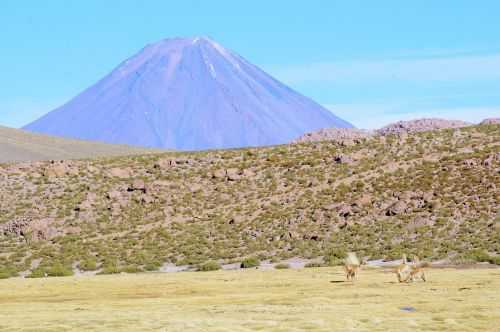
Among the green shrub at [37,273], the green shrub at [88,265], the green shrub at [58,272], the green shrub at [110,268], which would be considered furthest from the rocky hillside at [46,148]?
the green shrub at [58,272]

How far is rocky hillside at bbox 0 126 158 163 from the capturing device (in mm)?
150125

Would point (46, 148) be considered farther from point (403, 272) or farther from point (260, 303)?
point (260, 303)

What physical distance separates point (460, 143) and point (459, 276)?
45.5 metres

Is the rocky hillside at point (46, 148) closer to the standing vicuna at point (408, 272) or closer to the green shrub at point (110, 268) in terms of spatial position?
the green shrub at point (110, 268)

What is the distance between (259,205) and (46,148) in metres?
97.3

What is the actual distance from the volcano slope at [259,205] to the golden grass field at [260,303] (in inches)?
584

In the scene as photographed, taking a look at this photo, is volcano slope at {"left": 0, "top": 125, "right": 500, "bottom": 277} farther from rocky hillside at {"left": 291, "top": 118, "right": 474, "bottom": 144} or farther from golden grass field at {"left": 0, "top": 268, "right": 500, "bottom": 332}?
rocky hillside at {"left": 291, "top": 118, "right": 474, "bottom": 144}

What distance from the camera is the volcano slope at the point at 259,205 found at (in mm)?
57531

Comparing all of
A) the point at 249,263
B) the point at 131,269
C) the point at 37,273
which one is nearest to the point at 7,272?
the point at 37,273

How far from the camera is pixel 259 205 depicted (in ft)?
229

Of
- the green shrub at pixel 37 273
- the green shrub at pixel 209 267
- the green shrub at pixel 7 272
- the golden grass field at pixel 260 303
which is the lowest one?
the green shrub at pixel 7 272

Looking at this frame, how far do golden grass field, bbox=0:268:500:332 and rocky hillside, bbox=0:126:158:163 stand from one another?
11291 cm

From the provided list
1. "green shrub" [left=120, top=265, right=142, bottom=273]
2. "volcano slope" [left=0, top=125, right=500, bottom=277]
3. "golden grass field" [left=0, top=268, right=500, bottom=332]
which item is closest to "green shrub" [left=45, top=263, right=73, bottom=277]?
"volcano slope" [left=0, top=125, right=500, bottom=277]

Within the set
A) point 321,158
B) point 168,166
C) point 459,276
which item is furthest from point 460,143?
point 459,276
